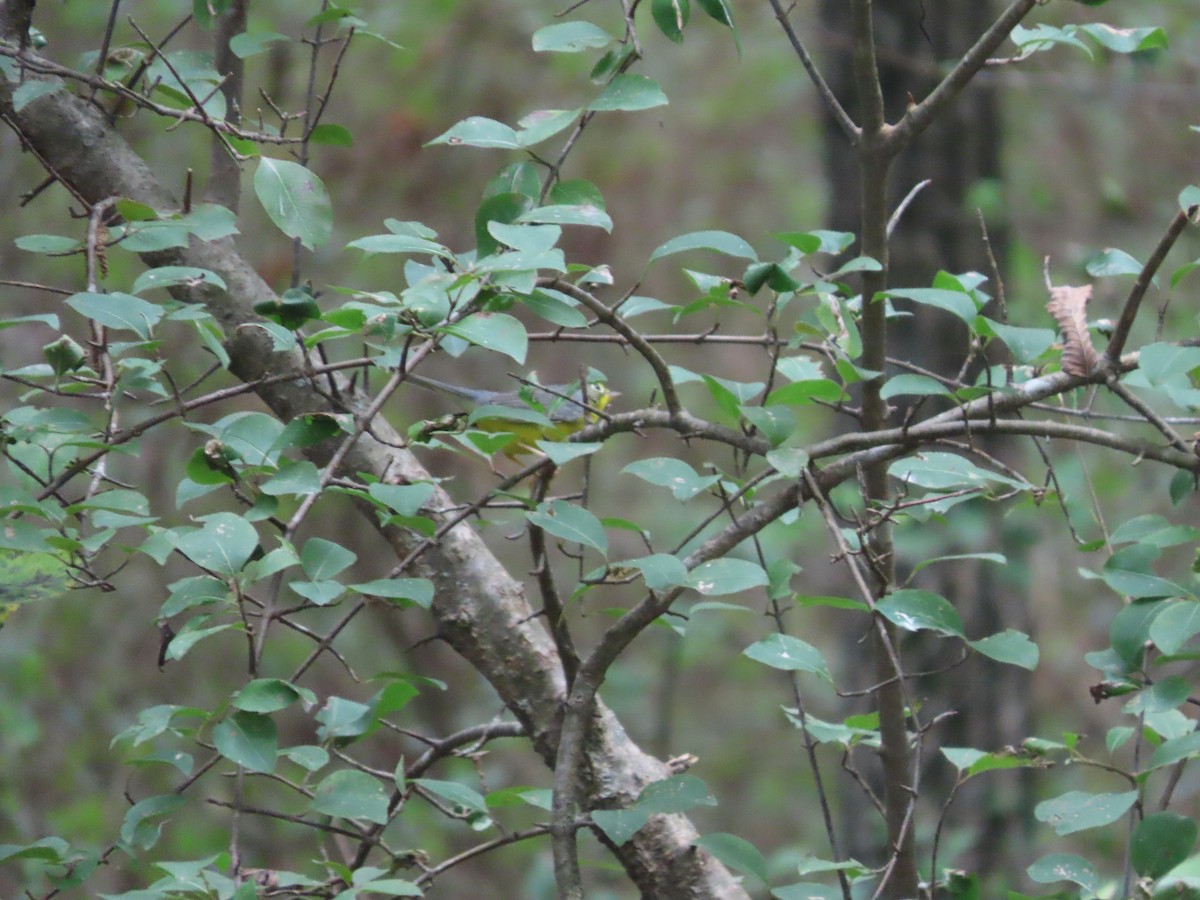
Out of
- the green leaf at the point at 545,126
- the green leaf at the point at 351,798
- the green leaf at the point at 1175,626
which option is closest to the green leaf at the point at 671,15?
the green leaf at the point at 545,126

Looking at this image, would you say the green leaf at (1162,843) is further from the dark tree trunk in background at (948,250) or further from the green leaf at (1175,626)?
the dark tree trunk in background at (948,250)

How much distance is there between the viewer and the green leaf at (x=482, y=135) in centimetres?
106

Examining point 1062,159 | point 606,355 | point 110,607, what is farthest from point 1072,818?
point 606,355

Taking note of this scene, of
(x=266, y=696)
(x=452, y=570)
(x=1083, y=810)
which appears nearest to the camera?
(x=266, y=696)

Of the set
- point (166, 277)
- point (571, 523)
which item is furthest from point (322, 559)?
point (166, 277)

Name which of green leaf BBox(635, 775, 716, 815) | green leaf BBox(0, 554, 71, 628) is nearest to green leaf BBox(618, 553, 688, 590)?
green leaf BBox(635, 775, 716, 815)

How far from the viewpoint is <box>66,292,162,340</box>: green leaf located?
1.00 meters

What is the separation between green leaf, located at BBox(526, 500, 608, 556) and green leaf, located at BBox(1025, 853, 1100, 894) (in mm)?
520

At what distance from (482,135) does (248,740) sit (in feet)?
1.97

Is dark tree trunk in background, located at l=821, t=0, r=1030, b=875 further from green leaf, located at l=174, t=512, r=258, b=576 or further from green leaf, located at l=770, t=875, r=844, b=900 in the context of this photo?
green leaf, located at l=174, t=512, r=258, b=576

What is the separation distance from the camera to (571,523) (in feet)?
3.40

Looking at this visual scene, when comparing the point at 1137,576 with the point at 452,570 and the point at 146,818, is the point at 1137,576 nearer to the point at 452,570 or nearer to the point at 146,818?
the point at 452,570

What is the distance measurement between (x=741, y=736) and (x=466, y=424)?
5.87 metres

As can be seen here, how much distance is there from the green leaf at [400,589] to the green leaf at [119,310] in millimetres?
321
